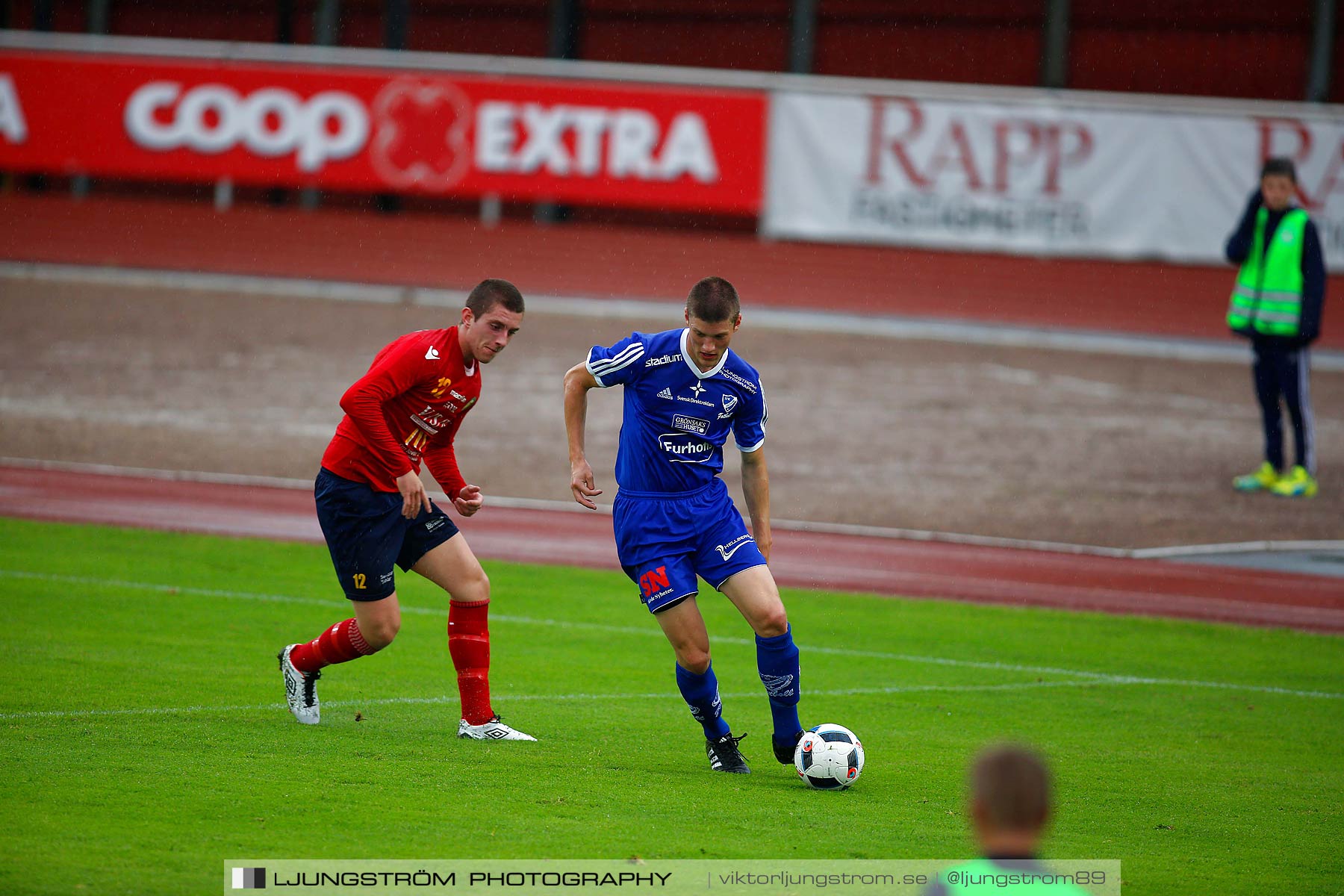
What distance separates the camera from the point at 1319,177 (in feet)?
72.9

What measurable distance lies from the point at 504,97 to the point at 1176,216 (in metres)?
10.0

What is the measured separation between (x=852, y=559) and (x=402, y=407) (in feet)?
22.1

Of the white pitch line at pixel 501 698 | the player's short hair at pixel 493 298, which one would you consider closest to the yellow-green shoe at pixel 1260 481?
the white pitch line at pixel 501 698

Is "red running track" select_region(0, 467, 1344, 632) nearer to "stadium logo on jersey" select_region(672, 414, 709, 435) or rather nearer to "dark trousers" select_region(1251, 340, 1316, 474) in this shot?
"dark trousers" select_region(1251, 340, 1316, 474)

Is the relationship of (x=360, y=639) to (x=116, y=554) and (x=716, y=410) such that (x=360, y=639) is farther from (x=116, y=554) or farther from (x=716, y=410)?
(x=116, y=554)

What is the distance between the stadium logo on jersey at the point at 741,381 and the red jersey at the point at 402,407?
1.12 m

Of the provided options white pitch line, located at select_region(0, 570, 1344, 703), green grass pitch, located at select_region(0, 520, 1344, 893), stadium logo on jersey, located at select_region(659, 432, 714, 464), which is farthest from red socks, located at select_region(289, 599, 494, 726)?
white pitch line, located at select_region(0, 570, 1344, 703)

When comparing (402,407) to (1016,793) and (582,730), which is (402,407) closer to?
(582,730)

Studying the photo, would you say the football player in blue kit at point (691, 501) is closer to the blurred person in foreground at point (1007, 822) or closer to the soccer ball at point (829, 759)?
the soccer ball at point (829, 759)

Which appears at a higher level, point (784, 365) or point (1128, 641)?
point (784, 365)

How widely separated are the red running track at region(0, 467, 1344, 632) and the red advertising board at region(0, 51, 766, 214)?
10.6 metres

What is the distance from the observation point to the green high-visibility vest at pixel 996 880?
2.99m

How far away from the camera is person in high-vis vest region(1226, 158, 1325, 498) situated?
15.2 m

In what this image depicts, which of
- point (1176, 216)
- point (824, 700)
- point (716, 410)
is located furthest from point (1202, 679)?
point (1176, 216)
